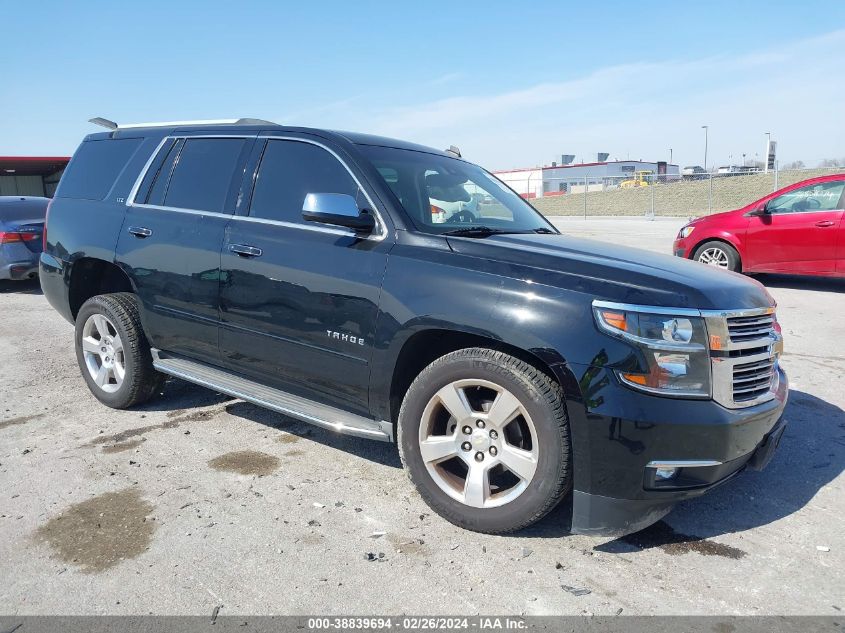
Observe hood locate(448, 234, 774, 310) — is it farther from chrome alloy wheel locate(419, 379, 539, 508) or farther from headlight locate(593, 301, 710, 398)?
chrome alloy wheel locate(419, 379, 539, 508)

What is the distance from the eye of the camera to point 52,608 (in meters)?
2.61

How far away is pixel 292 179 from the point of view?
4000 millimetres

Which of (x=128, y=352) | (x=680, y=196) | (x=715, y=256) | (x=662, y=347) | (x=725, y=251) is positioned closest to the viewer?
(x=662, y=347)

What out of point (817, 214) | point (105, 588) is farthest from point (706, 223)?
point (105, 588)

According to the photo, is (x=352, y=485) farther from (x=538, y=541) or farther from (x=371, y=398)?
(x=538, y=541)

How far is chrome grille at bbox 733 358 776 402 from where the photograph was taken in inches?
116

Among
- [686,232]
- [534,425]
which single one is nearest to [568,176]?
[686,232]

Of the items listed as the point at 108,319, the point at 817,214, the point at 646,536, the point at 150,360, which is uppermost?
the point at 817,214

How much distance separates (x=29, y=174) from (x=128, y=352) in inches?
1208

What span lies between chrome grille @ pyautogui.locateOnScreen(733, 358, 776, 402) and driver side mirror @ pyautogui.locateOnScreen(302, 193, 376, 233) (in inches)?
75.8

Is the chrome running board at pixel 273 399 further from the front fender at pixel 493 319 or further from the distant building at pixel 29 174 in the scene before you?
the distant building at pixel 29 174

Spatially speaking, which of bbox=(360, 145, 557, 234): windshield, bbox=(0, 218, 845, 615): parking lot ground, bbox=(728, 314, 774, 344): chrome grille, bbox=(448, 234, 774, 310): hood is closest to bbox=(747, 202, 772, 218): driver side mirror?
bbox=(0, 218, 845, 615): parking lot ground

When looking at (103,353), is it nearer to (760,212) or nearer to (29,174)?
(760,212)

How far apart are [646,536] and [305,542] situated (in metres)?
1.62
